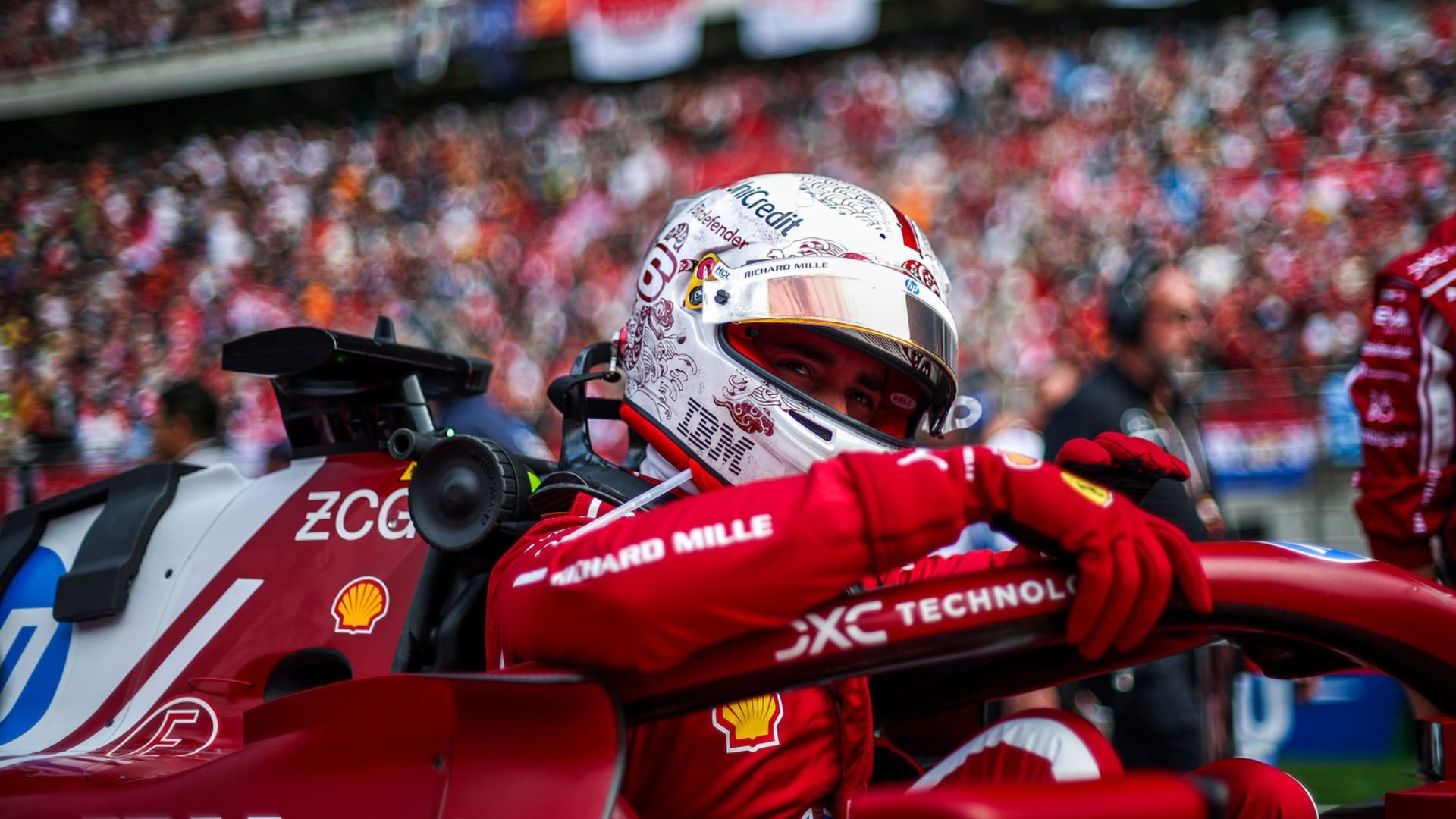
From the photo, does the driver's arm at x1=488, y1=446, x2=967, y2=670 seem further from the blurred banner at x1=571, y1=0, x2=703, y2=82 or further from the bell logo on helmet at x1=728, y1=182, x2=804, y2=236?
the blurred banner at x1=571, y1=0, x2=703, y2=82

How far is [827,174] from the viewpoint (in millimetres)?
15188

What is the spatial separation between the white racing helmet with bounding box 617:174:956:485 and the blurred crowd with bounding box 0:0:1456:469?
23.0ft

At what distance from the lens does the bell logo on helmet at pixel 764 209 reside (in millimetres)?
2014

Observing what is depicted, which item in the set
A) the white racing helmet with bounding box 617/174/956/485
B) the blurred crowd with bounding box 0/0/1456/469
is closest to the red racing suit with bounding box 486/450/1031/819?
the white racing helmet with bounding box 617/174/956/485

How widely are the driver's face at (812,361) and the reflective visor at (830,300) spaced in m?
0.07

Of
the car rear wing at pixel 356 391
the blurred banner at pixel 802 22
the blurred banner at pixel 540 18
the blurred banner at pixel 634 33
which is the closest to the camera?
the car rear wing at pixel 356 391

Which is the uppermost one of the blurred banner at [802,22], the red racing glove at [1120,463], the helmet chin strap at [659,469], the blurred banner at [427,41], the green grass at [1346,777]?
the blurred banner at [427,41]

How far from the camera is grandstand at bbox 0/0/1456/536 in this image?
11.5 meters

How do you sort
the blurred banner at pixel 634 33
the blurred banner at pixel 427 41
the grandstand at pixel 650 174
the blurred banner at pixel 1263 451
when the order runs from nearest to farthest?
1. the blurred banner at pixel 1263 451
2. the grandstand at pixel 650 174
3. the blurred banner at pixel 634 33
4. the blurred banner at pixel 427 41

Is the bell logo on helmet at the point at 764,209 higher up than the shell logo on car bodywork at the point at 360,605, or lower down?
higher up

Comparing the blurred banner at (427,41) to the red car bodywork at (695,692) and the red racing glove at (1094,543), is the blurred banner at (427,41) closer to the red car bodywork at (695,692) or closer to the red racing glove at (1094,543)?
the red car bodywork at (695,692)

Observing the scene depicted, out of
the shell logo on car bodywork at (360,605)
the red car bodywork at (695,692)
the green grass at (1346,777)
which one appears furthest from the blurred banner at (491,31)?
the red car bodywork at (695,692)

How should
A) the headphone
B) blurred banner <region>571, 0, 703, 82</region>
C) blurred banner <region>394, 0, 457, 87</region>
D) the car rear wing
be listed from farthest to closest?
blurred banner <region>394, 0, 457, 87</region>, blurred banner <region>571, 0, 703, 82</region>, the headphone, the car rear wing

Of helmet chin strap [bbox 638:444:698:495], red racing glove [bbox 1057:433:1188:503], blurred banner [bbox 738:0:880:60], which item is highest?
blurred banner [bbox 738:0:880:60]
